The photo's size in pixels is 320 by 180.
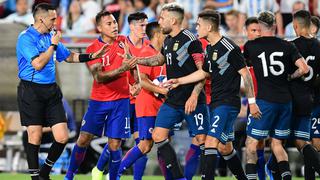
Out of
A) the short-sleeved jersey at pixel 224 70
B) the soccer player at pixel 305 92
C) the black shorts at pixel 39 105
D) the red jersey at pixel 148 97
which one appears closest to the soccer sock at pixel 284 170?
the soccer player at pixel 305 92

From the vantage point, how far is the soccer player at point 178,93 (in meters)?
12.3

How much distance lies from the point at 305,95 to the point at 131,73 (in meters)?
2.50

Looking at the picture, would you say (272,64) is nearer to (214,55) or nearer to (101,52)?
(214,55)

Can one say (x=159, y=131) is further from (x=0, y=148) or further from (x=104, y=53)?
(x=0, y=148)

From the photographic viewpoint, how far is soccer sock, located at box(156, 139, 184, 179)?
12.2 m

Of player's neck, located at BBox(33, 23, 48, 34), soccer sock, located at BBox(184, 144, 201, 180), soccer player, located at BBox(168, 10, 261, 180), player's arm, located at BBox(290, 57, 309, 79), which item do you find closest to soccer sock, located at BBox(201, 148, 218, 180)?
soccer player, located at BBox(168, 10, 261, 180)

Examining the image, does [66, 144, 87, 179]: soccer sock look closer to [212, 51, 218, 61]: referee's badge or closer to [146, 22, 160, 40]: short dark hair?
[146, 22, 160, 40]: short dark hair

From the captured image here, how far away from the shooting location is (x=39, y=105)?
1280 centimetres

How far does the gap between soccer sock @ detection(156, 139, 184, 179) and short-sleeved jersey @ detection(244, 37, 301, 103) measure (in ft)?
4.44

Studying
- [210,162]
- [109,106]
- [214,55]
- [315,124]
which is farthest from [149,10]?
[210,162]

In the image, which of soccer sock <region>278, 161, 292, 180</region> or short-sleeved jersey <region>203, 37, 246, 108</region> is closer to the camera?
short-sleeved jersey <region>203, 37, 246, 108</region>

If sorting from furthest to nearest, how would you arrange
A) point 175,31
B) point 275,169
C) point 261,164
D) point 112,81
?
point 261,164
point 112,81
point 275,169
point 175,31

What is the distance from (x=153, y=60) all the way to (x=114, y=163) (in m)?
1.63

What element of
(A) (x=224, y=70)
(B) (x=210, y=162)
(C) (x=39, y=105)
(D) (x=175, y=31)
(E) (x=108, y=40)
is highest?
(D) (x=175, y=31)
